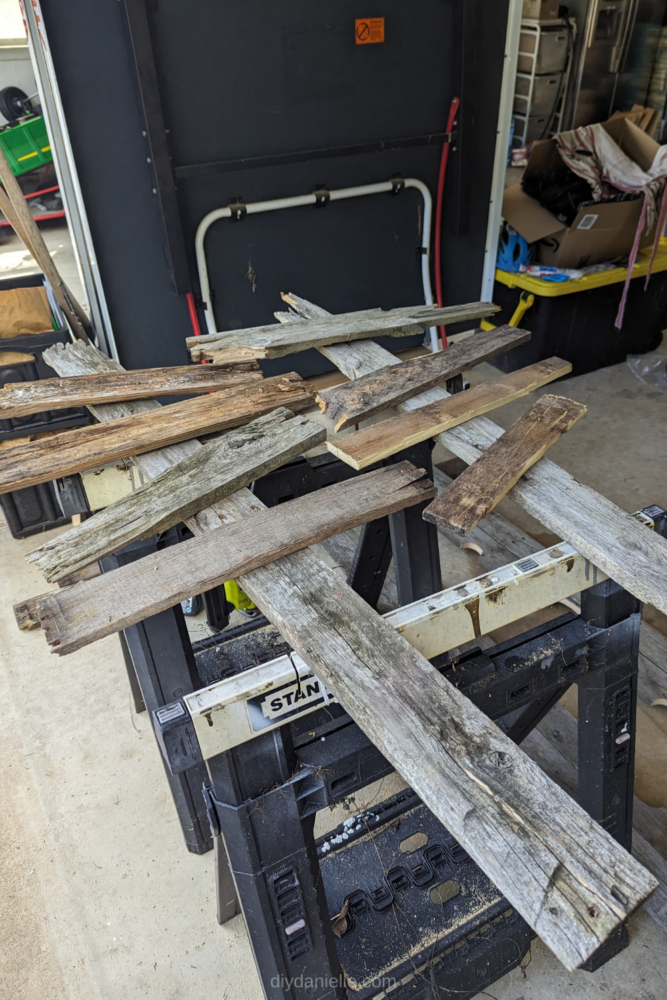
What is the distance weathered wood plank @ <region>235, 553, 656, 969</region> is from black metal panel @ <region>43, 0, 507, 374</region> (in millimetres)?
2678

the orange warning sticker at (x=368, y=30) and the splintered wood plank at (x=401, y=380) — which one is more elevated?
the orange warning sticker at (x=368, y=30)

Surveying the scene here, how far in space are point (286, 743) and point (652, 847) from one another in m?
1.22

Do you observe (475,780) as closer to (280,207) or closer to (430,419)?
(430,419)

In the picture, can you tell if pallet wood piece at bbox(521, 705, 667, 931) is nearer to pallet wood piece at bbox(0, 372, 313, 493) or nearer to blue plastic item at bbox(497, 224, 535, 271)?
pallet wood piece at bbox(0, 372, 313, 493)

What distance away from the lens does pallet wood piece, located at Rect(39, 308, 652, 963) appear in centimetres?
76

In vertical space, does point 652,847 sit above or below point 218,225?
below

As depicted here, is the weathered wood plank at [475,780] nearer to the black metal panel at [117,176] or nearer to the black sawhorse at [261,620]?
the black sawhorse at [261,620]

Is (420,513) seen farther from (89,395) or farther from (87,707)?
(87,707)

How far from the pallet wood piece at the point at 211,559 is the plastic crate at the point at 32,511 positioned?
77.9 inches

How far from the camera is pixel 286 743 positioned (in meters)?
1.13

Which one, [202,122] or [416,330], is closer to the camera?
[416,330]

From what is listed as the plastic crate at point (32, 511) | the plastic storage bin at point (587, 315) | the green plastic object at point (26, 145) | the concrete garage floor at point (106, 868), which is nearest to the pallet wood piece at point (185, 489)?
the concrete garage floor at point (106, 868)

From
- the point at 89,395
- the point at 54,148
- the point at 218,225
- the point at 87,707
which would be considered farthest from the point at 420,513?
the point at 54,148

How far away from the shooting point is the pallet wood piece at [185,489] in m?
1.33
